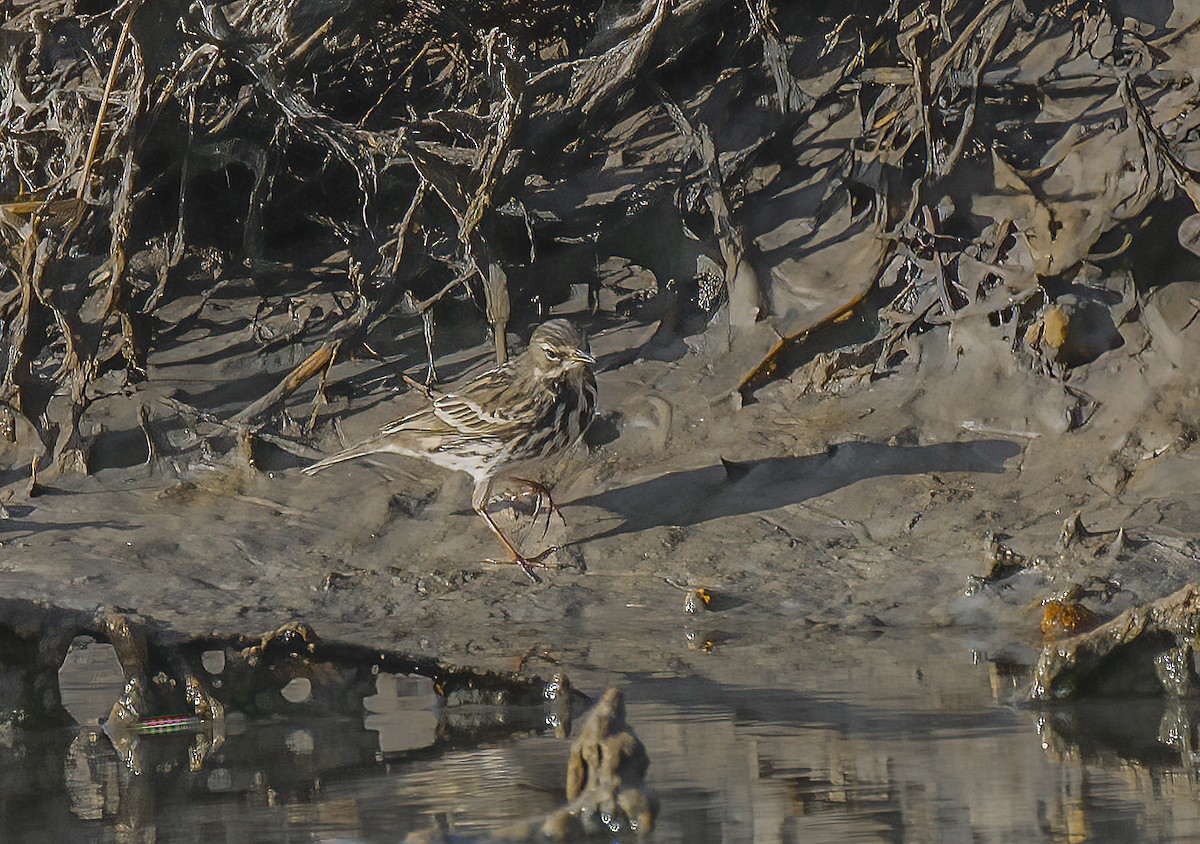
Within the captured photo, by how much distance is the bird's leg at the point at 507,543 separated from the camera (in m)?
6.83

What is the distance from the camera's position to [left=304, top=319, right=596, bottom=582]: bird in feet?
23.1

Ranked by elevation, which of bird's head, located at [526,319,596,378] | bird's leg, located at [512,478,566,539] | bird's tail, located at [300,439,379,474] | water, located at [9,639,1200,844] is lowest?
water, located at [9,639,1200,844]

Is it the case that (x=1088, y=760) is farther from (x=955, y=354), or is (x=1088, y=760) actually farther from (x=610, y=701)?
(x=955, y=354)

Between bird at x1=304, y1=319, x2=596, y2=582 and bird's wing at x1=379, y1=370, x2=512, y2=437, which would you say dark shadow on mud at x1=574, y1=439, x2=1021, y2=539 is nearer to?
bird at x1=304, y1=319, x2=596, y2=582

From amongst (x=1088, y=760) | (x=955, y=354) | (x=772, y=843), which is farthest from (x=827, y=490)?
(x=772, y=843)

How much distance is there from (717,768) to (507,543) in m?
2.87

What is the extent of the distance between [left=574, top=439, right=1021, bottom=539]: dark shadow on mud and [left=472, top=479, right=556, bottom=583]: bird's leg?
1.00 ft

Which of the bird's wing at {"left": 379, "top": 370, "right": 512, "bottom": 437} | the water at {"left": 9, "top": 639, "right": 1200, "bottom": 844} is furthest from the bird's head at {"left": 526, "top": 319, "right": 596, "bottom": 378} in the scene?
the water at {"left": 9, "top": 639, "right": 1200, "bottom": 844}

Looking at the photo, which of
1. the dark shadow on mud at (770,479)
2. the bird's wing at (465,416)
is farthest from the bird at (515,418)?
the dark shadow on mud at (770,479)

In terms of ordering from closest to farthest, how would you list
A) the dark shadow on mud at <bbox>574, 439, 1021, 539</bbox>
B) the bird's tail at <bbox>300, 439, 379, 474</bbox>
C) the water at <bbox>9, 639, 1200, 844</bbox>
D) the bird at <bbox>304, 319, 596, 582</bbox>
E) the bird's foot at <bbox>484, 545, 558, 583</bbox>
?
the water at <bbox>9, 639, 1200, 844</bbox> < the bird's foot at <bbox>484, 545, 558, 583</bbox> < the bird at <bbox>304, 319, 596, 582</bbox> < the dark shadow on mud at <bbox>574, 439, 1021, 539</bbox> < the bird's tail at <bbox>300, 439, 379, 474</bbox>

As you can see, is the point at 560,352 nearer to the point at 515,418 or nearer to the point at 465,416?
the point at 515,418

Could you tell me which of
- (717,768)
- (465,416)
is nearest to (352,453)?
(465,416)

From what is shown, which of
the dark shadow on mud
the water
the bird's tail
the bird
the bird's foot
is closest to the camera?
the water

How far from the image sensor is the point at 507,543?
6.91 metres
